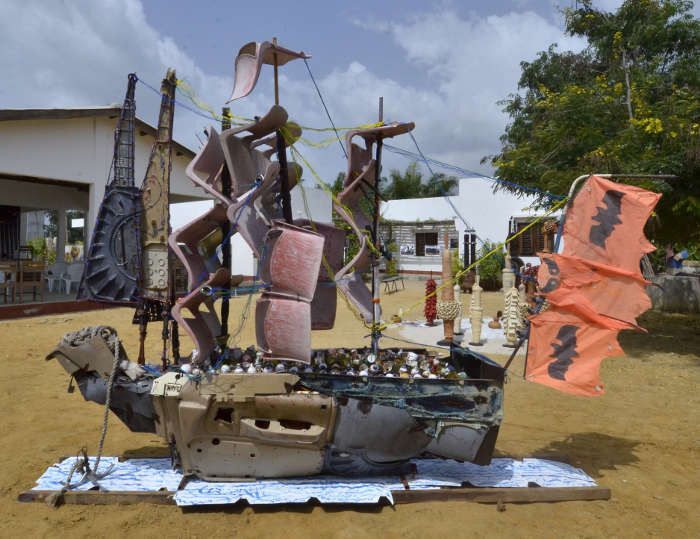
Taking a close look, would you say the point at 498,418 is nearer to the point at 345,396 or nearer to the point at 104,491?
the point at 345,396

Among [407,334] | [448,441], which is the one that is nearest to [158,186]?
[448,441]

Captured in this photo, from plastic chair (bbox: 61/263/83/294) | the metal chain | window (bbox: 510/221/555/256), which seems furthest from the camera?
window (bbox: 510/221/555/256)

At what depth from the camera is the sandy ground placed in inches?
162

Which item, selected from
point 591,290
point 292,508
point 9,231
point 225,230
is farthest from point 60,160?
point 591,290

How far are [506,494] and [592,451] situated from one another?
1835 millimetres

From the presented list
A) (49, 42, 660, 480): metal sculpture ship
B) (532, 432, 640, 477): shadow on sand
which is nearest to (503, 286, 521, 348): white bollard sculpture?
(532, 432, 640, 477): shadow on sand

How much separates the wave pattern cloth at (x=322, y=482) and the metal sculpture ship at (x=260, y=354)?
13 centimetres

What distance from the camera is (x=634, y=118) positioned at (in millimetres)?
10766

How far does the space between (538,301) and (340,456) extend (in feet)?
7.16

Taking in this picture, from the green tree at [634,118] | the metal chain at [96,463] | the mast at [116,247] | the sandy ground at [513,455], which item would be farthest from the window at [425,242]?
the metal chain at [96,463]

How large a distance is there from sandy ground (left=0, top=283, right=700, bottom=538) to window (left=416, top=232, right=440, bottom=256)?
53.8 ft

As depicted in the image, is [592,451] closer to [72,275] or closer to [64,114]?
[64,114]

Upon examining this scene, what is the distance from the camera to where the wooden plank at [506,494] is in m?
4.49

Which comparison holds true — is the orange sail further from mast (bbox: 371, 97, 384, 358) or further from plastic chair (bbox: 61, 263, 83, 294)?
plastic chair (bbox: 61, 263, 83, 294)
